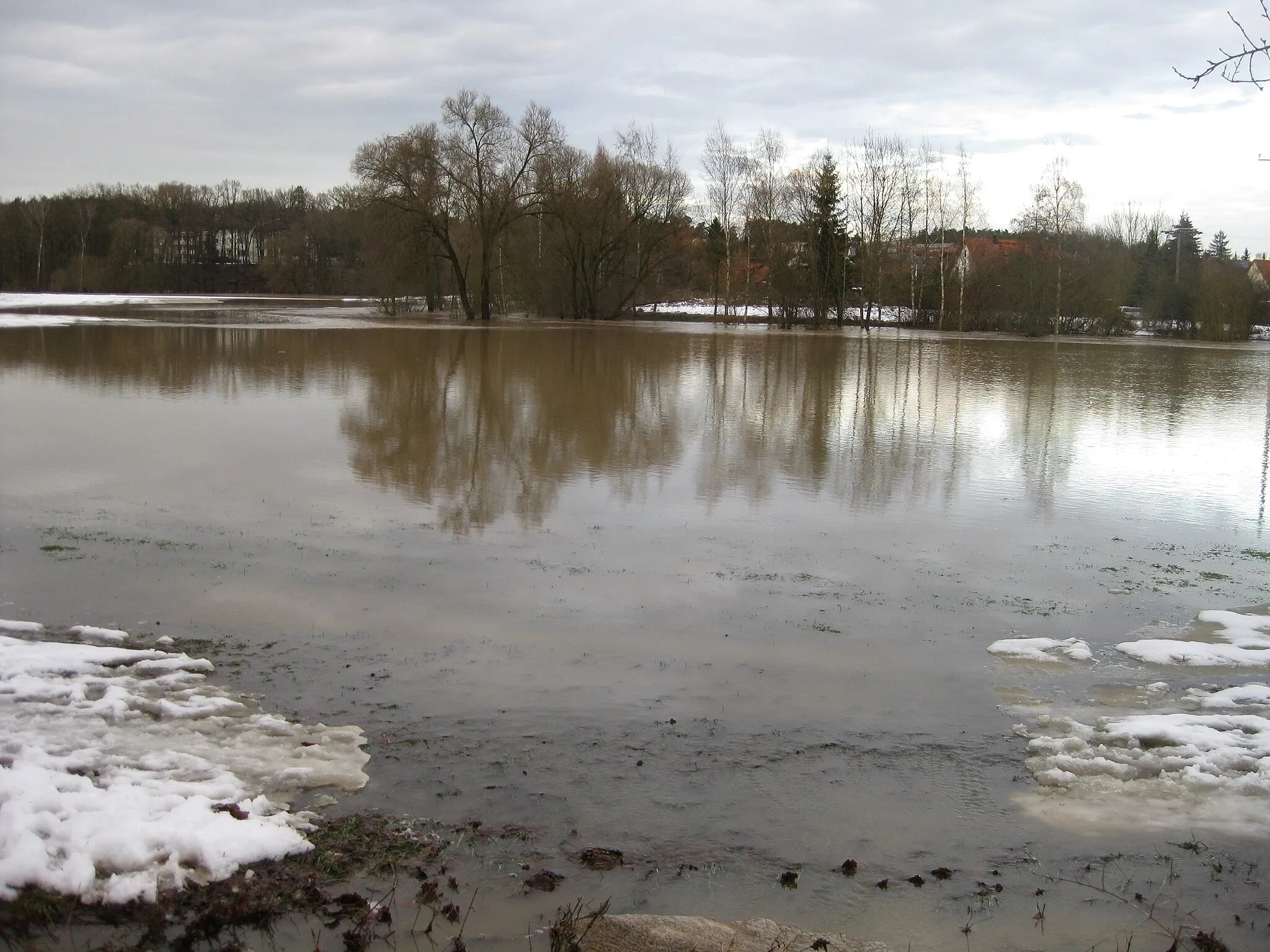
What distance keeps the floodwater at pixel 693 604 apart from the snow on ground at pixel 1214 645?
218 mm

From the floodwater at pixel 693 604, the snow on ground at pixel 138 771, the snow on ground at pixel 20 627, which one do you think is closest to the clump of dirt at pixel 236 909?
the snow on ground at pixel 138 771

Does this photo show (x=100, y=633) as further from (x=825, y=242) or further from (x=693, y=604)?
(x=825, y=242)

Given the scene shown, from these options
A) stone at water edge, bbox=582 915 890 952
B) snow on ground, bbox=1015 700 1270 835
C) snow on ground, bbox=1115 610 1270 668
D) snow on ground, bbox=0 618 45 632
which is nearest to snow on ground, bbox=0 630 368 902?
snow on ground, bbox=0 618 45 632

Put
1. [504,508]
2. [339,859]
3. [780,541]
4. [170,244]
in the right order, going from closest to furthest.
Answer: [339,859] < [780,541] < [504,508] < [170,244]

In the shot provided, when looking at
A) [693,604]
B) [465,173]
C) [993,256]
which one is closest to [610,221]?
[465,173]

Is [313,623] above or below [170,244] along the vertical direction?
below

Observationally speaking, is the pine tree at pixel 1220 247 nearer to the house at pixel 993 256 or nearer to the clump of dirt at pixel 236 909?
the house at pixel 993 256

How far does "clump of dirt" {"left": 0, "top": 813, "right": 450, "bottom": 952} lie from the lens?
360 centimetres

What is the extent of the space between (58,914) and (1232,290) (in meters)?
57.1

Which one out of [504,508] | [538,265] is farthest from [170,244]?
[504,508]

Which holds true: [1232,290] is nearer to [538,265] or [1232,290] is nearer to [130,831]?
[538,265]

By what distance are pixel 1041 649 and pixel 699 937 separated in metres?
3.79

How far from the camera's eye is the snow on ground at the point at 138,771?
12.8 feet

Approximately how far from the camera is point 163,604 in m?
6.98
